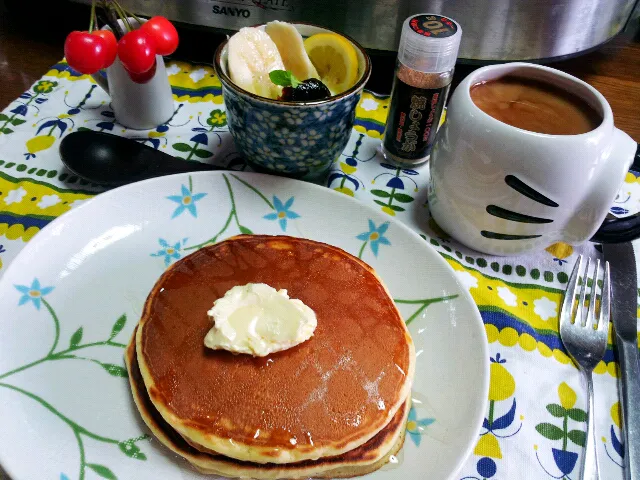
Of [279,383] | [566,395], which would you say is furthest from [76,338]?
[566,395]

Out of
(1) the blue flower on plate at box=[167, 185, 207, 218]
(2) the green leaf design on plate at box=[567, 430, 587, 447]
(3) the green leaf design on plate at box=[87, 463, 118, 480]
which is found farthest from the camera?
(1) the blue flower on plate at box=[167, 185, 207, 218]

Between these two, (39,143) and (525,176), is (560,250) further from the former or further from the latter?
(39,143)

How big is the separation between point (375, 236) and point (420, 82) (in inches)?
14.0

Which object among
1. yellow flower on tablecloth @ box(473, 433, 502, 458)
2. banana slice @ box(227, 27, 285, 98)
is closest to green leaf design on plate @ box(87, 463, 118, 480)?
yellow flower on tablecloth @ box(473, 433, 502, 458)

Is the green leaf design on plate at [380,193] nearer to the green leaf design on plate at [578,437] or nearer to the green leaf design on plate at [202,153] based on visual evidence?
the green leaf design on plate at [202,153]

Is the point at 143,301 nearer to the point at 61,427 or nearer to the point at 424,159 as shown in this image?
the point at 61,427

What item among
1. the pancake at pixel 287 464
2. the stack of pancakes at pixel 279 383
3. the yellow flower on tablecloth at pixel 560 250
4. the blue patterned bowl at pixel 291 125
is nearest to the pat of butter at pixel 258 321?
the stack of pancakes at pixel 279 383

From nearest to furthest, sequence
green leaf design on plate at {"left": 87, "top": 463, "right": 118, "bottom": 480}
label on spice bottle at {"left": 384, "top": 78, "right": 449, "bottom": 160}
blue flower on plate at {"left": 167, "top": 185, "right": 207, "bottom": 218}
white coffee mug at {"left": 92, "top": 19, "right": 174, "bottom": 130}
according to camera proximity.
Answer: green leaf design on plate at {"left": 87, "top": 463, "right": 118, "bottom": 480} < blue flower on plate at {"left": 167, "top": 185, "right": 207, "bottom": 218} < label on spice bottle at {"left": 384, "top": 78, "right": 449, "bottom": 160} < white coffee mug at {"left": 92, "top": 19, "right": 174, "bottom": 130}

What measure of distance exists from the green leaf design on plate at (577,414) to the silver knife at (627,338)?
56 mm

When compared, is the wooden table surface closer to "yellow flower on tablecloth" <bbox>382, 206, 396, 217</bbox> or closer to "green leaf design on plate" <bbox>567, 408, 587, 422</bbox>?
"yellow flower on tablecloth" <bbox>382, 206, 396, 217</bbox>

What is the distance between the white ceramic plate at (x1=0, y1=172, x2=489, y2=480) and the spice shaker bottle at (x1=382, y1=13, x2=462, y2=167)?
0.27 metres

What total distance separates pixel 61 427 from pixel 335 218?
573 mm

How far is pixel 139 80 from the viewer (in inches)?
46.4

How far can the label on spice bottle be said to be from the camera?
3.54 ft
